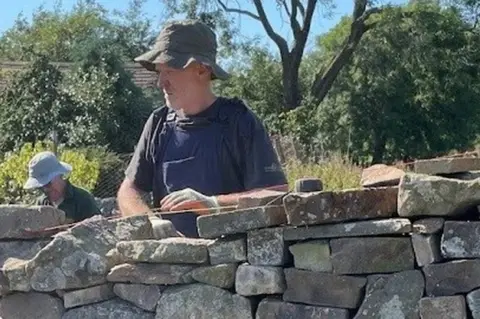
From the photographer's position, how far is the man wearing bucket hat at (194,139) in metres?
4.01

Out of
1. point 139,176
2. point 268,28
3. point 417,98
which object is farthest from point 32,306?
point 268,28

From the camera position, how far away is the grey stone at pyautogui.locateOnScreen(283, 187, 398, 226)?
309cm

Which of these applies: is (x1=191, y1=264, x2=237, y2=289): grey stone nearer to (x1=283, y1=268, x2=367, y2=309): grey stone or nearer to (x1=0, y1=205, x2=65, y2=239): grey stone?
(x1=283, y1=268, x2=367, y2=309): grey stone

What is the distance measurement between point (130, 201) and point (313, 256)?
130 cm

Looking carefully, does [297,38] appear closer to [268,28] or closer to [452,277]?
[268,28]

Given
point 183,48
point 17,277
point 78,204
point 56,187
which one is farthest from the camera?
point 56,187

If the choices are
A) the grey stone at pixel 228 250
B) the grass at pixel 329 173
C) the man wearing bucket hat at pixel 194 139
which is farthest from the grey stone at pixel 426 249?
the grass at pixel 329 173

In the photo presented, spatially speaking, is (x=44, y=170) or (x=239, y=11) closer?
(x=44, y=170)

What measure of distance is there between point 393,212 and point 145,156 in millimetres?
1479

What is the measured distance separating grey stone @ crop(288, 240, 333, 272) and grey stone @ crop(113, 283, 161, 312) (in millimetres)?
538

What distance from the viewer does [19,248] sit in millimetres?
4055

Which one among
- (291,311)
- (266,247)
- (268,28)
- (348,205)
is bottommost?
(291,311)

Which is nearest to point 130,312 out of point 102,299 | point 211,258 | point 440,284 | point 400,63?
point 102,299

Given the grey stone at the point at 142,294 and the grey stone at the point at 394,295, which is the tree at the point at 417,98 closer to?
the grey stone at the point at 142,294
